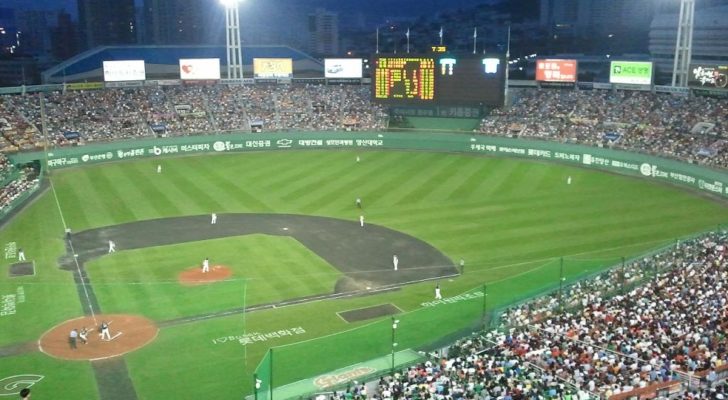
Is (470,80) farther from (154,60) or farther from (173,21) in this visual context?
(173,21)

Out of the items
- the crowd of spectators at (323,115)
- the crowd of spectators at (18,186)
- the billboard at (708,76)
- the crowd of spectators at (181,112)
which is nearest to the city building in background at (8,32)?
the crowd of spectators at (181,112)

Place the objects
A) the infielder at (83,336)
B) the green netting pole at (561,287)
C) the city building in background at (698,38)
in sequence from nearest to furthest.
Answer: the green netting pole at (561,287) → the infielder at (83,336) → the city building in background at (698,38)

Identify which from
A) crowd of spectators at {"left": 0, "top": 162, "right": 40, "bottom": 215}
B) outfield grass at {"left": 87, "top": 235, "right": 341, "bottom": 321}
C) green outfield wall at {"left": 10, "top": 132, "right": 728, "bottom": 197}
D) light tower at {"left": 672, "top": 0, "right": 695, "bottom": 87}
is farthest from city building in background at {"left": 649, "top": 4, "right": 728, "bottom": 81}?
crowd of spectators at {"left": 0, "top": 162, "right": 40, "bottom": 215}

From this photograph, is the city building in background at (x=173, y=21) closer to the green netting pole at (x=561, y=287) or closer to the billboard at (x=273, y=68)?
the billboard at (x=273, y=68)

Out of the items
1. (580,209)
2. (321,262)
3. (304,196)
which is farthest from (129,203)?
(580,209)

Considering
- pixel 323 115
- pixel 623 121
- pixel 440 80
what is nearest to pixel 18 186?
pixel 323 115

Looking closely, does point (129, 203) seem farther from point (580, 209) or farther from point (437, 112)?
point (437, 112)

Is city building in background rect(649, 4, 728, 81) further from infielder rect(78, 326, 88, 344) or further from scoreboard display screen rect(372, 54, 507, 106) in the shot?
infielder rect(78, 326, 88, 344)
